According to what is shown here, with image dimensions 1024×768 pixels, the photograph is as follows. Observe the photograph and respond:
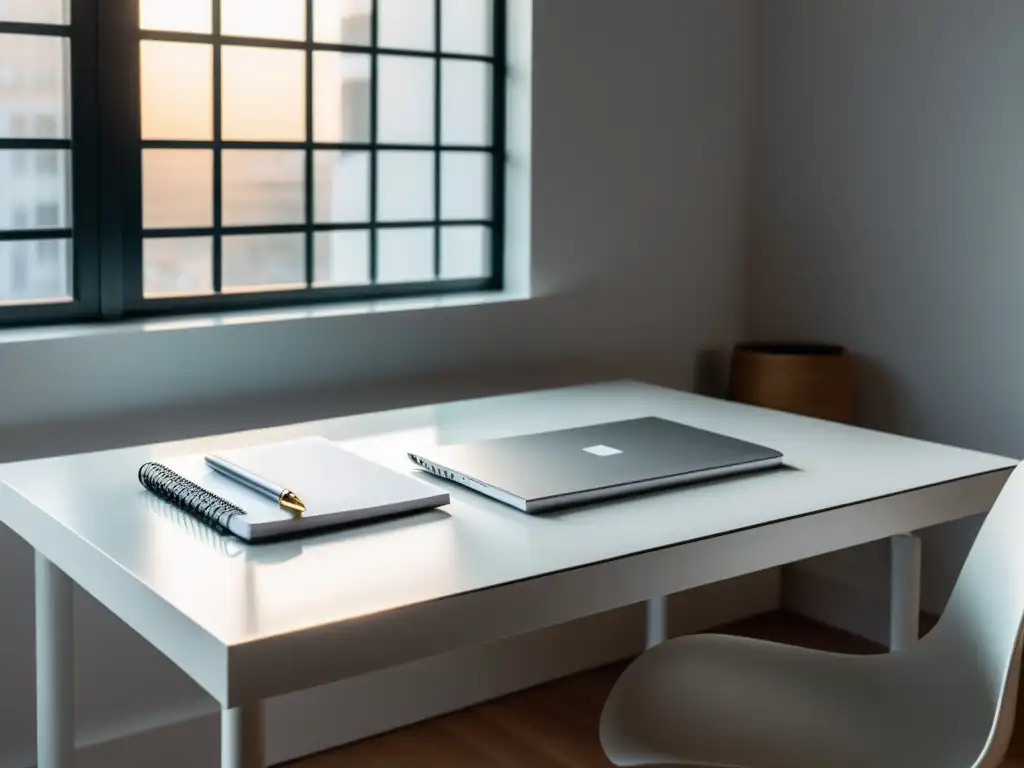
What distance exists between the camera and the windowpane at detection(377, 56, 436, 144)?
9.59 feet

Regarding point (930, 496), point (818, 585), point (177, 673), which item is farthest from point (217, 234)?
point (818, 585)

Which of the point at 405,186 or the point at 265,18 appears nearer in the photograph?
the point at 265,18

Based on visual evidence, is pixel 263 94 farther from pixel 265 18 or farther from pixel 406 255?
pixel 406 255

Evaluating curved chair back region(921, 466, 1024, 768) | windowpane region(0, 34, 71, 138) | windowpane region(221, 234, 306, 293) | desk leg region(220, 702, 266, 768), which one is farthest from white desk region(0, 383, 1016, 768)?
windowpane region(0, 34, 71, 138)

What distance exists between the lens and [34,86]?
8.02ft

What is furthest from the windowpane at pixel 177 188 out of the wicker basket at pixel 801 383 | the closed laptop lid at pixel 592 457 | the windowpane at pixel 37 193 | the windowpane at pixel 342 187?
the wicker basket at pixel 801 383

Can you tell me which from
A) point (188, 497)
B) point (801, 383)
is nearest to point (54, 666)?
point (188, 497)

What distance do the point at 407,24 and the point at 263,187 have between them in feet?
1.61

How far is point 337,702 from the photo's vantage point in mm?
2742

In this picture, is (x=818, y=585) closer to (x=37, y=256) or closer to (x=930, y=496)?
(x=930, y=496)

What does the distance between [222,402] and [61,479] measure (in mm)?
654

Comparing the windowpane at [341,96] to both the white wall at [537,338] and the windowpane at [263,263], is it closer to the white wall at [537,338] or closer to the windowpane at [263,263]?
the windowpane at [263,263]

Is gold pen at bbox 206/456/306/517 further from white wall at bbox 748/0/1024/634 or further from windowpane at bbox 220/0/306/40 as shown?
white wall at bbox 748/0/1024/634

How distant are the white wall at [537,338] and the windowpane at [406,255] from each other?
0.71 ft
